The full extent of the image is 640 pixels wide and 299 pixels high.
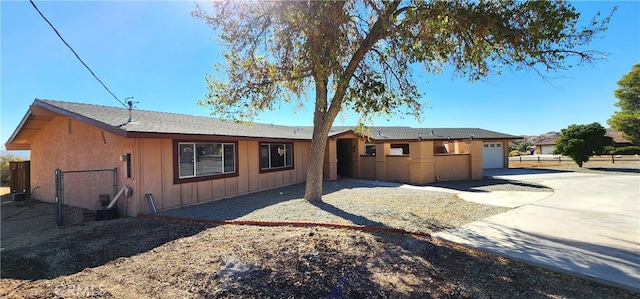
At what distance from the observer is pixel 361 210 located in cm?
729

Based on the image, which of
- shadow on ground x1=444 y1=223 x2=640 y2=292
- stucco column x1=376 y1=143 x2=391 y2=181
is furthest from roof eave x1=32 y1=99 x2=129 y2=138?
stucco column x1=376 y1=143 x2=391 y2=181

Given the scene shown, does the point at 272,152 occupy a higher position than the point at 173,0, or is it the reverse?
the point at 173,0

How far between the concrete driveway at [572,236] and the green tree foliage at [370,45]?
346cm

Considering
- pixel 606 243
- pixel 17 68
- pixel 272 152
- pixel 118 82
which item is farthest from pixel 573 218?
pixel 17 68

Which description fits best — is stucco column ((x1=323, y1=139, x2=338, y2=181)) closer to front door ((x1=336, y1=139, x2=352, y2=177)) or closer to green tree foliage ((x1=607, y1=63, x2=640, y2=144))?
front door ((x1=336, y1=139, x2=352, y2=177))

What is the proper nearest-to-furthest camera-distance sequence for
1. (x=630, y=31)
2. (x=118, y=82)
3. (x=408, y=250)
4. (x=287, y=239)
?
(x=408, y=250) → (x=287, y=239) → (x=630, y=31) → (x=118, y=82)

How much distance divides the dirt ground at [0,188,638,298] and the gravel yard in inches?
35.8

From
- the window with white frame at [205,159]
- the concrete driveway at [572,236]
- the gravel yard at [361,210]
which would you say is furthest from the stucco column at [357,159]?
the concrete driveway at [572,236]

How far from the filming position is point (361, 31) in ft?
27.2

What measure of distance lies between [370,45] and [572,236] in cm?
594

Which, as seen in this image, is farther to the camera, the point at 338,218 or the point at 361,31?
the point at 361,31

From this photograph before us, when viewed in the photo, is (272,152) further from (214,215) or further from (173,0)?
(173,0)

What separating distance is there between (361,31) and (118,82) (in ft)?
29.8

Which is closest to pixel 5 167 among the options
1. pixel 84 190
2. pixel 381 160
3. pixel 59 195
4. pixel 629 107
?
pixel 84 190
